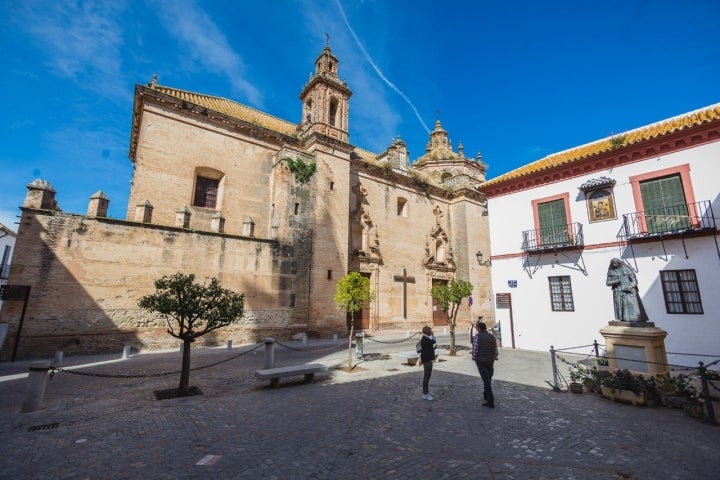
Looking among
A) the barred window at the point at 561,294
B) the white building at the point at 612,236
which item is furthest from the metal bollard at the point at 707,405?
the barred window at the point at 561,294

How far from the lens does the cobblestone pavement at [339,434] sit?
164 inches

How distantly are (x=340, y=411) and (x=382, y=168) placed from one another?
20194 mm

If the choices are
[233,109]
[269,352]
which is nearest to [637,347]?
[269,352]

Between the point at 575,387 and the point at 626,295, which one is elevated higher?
the point at 626,295

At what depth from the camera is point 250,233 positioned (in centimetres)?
1630

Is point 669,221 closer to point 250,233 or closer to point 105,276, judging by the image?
point 250,233

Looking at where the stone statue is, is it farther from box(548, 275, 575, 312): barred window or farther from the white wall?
box(548, 275, 575, 312): barred window

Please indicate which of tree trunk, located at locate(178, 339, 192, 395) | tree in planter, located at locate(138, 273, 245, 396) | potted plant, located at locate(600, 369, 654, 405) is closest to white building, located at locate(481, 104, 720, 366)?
potted plant, located at locate(600, 369, 654, 405)

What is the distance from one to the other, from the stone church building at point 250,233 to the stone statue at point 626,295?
13044mm

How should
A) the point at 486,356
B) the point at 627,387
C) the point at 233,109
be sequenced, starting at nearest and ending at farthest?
the point at 486,356, the point at 627,387, the point at 233,109

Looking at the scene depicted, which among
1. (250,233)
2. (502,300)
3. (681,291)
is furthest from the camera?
(250,233)

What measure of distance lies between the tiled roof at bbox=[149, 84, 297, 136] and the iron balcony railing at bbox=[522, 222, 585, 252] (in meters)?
15.6

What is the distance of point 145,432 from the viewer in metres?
5.26

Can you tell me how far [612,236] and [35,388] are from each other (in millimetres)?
17427
